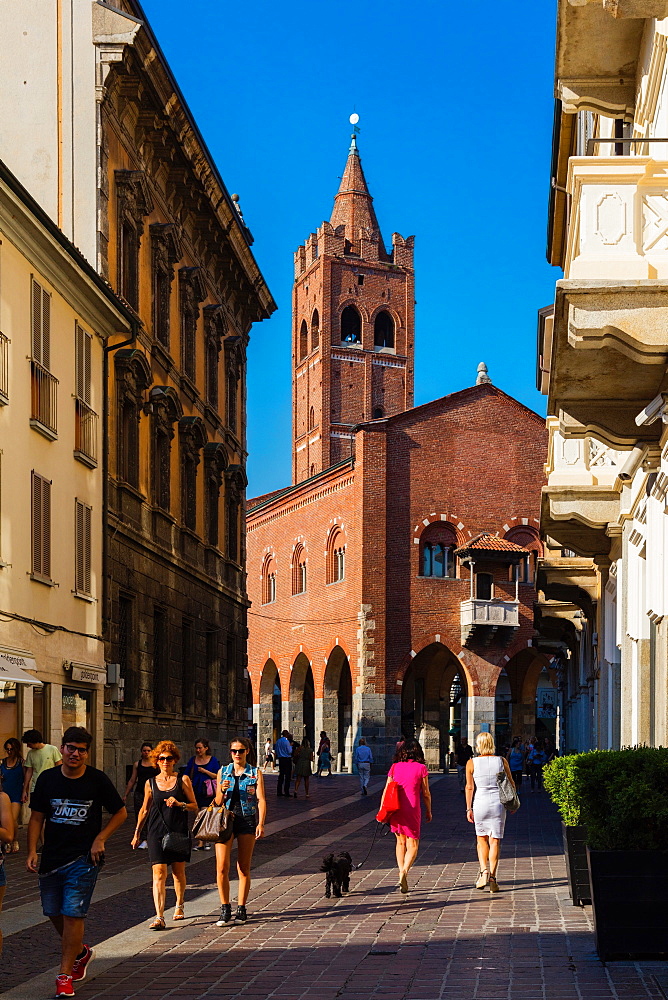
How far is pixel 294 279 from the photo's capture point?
94.4 metres

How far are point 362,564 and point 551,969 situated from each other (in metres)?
47.3

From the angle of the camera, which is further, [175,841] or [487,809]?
[487,809]

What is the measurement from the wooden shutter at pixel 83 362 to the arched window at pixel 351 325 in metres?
64.3

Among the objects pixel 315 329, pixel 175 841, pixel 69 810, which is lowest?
pixel 175 841

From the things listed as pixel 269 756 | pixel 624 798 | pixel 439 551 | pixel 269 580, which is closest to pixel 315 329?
pixel 269 580

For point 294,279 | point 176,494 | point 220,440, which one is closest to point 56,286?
point 176,494

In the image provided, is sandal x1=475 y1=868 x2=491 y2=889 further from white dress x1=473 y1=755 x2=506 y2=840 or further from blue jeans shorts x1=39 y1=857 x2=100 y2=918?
blue jeans shorts x1=39 y1=857 x2=100 y2=918

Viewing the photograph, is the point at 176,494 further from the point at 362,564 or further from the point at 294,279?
the point at 294,279

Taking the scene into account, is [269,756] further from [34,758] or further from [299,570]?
[34,758]

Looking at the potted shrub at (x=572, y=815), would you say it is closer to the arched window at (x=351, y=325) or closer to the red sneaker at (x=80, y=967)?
the red sneaker at (x=80, y=967)

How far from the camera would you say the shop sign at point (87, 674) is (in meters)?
22.9

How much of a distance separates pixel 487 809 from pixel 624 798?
5.23 m

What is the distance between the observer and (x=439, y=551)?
5844 centimetres

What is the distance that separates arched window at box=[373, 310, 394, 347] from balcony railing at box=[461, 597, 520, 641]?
34849 mm
